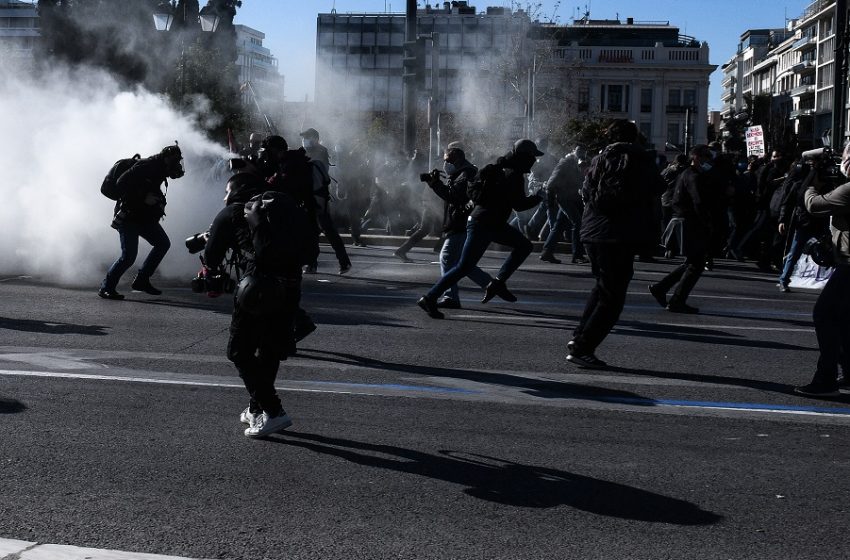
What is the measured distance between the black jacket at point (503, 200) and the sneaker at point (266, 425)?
4771mm

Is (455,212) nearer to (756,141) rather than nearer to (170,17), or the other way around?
(170,17)

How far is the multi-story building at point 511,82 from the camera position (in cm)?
6147

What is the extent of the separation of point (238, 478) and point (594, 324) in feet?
11.7

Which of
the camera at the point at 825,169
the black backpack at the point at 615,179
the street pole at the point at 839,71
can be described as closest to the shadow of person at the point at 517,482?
the black backpack at the point at 615,179

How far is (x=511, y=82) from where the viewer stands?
189 feet

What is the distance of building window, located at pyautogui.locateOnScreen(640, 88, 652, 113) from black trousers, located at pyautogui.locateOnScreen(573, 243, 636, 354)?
92.9 metres

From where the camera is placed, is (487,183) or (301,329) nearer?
(301,329)

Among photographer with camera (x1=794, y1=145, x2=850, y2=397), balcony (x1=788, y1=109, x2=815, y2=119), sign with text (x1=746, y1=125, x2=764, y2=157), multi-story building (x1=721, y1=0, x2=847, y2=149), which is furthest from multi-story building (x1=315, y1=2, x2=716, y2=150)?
photographer with camera (x1=794, y1=145, x2=850, y2=397)

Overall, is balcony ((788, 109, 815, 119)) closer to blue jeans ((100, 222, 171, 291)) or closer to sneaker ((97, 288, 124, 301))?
blue jeans ((100, 222, 171, 291))

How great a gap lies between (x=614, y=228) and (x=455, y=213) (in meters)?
3.24

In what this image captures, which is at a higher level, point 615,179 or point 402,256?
point 615,179

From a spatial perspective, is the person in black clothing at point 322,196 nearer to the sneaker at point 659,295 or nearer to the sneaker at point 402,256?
the sneaker at point 402,256

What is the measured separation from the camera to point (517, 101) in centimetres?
5847

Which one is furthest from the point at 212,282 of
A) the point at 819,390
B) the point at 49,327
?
the point at 49,327
